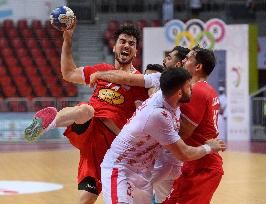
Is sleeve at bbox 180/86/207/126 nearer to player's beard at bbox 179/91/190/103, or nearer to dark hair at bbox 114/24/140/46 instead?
player's beard at bbox 179/91/190/103

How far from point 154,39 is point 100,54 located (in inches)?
198

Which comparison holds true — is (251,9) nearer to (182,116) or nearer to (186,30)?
(186,30)

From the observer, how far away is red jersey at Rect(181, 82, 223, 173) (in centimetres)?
544

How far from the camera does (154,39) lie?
20.0m

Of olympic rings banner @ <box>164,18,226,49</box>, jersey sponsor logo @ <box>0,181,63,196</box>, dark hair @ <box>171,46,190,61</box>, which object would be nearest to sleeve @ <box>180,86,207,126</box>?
dark hair @ <box>171,46,190,61</box>

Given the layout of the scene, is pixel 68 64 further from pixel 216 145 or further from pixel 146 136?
pixel 216 145

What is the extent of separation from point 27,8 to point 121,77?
19.4 metres

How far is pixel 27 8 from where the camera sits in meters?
24.7

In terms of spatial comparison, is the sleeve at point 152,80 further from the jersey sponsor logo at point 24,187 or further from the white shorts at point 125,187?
the jersey sponsor logo at point 24,187

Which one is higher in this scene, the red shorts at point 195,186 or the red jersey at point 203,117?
the red jersey at point 203,117

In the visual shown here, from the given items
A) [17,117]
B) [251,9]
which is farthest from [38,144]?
[251,9]

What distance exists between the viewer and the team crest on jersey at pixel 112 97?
624 cm

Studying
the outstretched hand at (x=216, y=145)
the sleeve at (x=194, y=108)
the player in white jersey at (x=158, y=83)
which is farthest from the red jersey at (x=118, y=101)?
the outstretched hand at (x=216, y=145)

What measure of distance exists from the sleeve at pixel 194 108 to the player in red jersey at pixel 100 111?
0.84 metres
